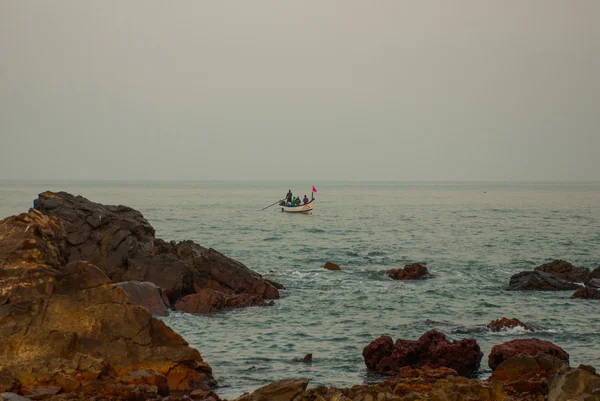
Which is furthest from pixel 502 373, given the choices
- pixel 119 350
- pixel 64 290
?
pixel 64 290

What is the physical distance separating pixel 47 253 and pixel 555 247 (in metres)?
42.4

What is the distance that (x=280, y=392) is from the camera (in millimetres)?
11180

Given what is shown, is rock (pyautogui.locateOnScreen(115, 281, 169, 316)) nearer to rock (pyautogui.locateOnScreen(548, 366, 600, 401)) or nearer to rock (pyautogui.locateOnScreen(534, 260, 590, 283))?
rock (pyautogui.locateOnScreen(548, 366, 600, 401))

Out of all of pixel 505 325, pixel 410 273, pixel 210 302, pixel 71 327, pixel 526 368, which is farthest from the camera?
pixel 410 273

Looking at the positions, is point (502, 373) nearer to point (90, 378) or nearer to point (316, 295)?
point (90, 378)

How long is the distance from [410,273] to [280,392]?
22.1 metres

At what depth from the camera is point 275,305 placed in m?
24.8

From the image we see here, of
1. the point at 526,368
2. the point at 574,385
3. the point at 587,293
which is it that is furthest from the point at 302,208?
the point at 574,385

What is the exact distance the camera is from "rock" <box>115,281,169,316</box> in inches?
823

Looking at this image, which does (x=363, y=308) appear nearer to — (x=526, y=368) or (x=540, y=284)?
(x=540, y=284)

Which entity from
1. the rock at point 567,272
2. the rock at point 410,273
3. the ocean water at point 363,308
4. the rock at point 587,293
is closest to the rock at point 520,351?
the ocean water at point 363,308

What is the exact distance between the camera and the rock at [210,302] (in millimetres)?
23000

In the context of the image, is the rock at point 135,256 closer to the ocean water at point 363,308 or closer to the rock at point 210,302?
the rock at point 210,302

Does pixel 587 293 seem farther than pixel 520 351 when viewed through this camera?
Yes
